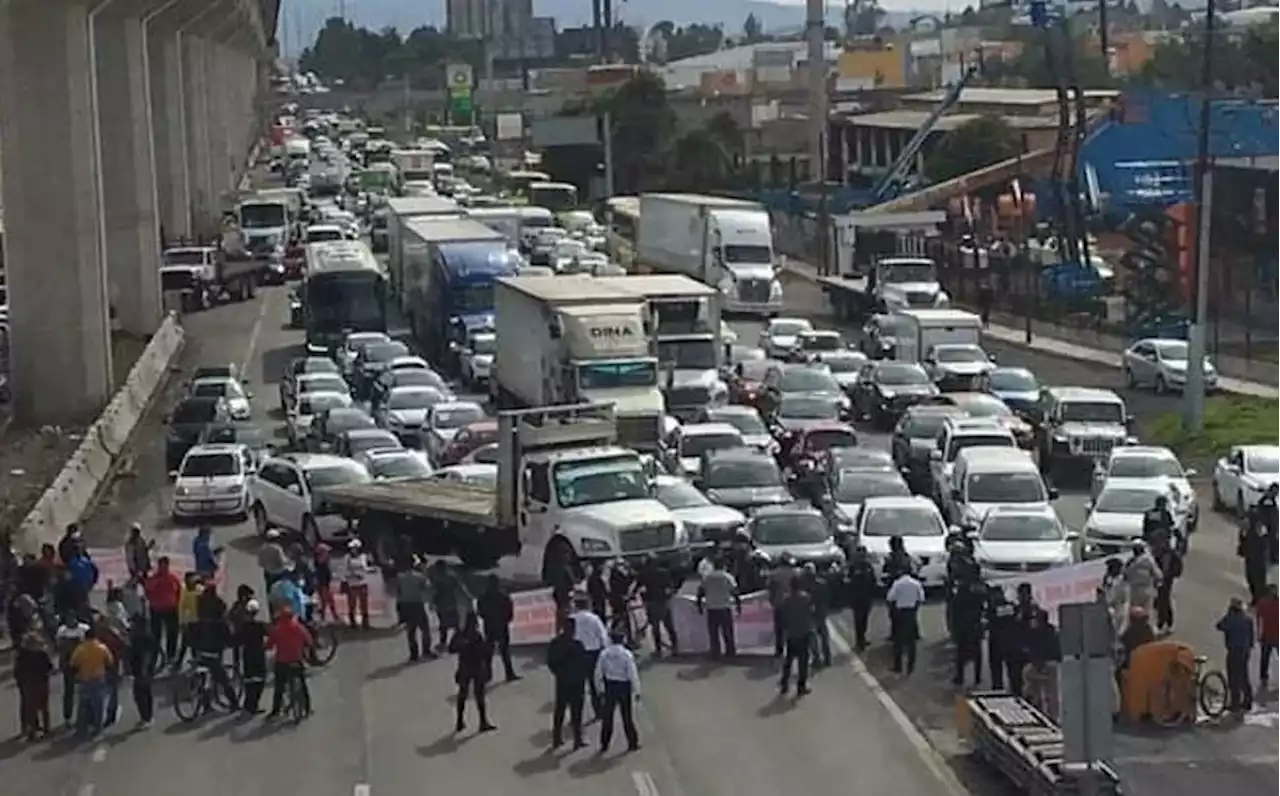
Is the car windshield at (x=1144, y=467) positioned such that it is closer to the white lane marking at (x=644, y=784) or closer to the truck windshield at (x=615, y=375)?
the truck windshield at (x=615, y=375)

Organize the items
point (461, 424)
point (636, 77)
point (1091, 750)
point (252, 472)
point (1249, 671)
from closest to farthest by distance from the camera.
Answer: point (1091, 750)
point (1249, 671)
point (252, 472)
point (461, 424)
point (636, 77)

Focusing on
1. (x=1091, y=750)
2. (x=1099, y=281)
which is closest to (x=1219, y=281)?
(x=1099, y=281)

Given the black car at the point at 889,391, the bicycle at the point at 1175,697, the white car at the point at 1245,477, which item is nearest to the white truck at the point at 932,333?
the black car at the point at 889,391

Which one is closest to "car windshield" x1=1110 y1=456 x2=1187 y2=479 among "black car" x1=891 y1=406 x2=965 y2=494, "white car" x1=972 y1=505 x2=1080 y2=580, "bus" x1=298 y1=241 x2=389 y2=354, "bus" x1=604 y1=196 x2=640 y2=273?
"black car" x1=891 y1=406 x2=965 y2=494

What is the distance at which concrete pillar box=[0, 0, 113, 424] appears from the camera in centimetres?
4891

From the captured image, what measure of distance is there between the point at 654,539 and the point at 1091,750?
14.8 m

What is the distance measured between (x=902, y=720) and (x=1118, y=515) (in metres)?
8.89

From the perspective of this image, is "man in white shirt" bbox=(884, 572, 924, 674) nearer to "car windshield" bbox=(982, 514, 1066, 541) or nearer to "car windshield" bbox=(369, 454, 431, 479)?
"car windshield" bbox=(982, 514, 1066, 541)

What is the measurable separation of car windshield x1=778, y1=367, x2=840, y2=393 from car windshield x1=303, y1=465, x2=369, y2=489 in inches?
449

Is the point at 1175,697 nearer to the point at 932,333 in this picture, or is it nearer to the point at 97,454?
the point at 97,454

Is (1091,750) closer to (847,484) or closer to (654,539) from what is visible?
(654,539)

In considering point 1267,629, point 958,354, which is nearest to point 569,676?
point 1267,629

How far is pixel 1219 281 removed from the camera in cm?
6738

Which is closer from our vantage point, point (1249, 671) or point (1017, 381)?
point (1249, 671)
